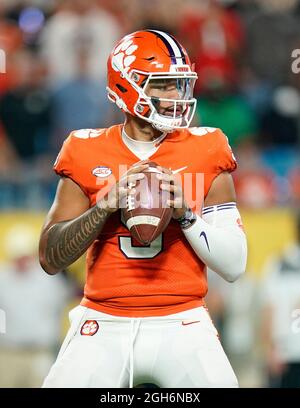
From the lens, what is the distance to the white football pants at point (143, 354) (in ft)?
12.7

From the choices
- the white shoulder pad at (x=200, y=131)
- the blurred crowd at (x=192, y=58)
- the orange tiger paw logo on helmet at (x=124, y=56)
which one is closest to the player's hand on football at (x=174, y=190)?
the white shoulder pad at (x=200, y=131)

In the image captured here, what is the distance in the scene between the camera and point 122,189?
381 cm

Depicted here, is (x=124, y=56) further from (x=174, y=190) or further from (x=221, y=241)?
(x=221, y=241)

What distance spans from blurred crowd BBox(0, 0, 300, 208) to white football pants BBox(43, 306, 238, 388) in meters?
4.23

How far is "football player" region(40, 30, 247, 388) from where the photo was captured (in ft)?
12.8

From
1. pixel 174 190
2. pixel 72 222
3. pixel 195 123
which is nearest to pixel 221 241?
pixel 174 190

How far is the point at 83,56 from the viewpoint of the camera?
9.20 meters

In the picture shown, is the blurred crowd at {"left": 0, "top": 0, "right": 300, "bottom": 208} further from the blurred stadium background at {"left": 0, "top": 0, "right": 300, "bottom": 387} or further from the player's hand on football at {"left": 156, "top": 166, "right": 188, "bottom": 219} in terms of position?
the player's hand on football at {"left": 156, "top": 166, "right": 188, "bottom": 219}

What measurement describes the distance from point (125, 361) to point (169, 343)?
0.18 metres

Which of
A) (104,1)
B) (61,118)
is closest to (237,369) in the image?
(61,118)

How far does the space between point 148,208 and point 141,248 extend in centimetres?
24

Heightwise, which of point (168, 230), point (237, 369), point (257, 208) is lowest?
point (237, 369)

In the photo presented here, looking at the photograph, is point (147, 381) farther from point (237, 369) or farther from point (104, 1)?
point (104, 1)

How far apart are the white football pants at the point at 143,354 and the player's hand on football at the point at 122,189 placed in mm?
457
